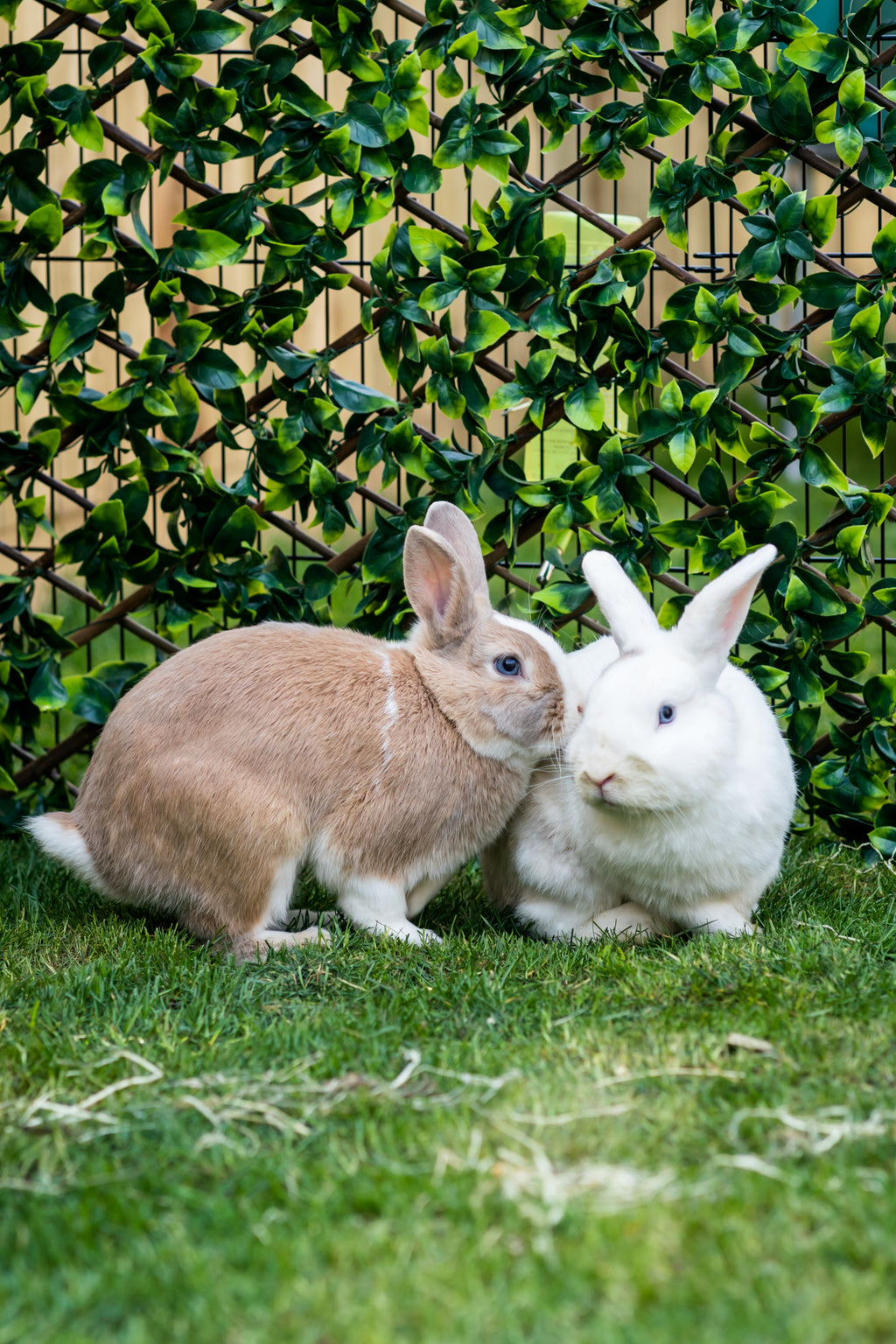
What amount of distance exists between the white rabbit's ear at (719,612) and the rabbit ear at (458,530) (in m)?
0.60

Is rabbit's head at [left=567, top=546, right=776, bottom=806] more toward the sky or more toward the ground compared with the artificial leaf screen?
more toward the ground

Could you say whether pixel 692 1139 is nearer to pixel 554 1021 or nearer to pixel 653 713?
pixel 554 1021

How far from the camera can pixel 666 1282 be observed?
1302mm

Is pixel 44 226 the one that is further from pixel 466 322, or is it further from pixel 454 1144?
pixel 454 1144

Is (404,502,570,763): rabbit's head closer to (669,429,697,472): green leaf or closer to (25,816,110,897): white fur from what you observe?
(669,429,697,472): green leaf

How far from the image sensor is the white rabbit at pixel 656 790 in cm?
238

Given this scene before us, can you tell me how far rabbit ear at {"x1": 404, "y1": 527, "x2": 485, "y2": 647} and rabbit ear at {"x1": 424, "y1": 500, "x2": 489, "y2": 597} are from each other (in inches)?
4.2

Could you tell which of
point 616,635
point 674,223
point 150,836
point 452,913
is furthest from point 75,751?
point 674,223

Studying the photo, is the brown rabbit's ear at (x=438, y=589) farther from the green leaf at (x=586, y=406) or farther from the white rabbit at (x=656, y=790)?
the green leaf at (x=586, y=406)

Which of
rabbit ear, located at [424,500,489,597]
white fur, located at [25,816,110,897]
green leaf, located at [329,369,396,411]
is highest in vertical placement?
green leaf, located at [329,369,396,411]

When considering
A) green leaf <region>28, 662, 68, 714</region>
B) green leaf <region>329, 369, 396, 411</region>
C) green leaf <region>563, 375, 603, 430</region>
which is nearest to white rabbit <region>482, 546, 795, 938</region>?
green leaf <region>563, 375, 603, 430</region>

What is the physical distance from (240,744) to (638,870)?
2.91ft

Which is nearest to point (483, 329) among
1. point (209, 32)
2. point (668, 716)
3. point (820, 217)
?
point (820, 217)

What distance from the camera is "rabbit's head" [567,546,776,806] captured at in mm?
2352
